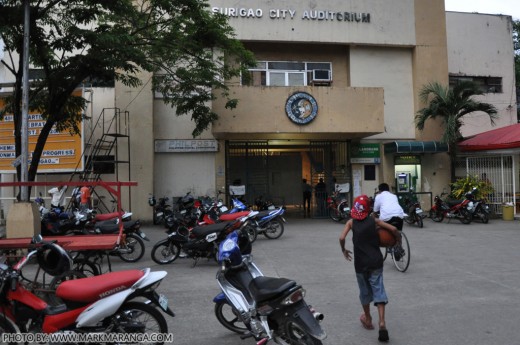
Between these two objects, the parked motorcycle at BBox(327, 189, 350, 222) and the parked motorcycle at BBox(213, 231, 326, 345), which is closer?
the parked motorcycle at BBox(213, 231, 326, 345)

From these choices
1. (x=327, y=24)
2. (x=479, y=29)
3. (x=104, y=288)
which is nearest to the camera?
(x=104, y=288)

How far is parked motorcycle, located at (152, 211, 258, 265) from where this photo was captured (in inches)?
328

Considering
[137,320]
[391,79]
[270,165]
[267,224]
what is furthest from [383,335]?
[270,165]

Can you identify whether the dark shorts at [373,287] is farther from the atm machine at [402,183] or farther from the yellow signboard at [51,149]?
the atm machine at [402,183]

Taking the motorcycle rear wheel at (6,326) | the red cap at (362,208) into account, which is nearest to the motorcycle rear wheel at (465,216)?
the red cap at (362,208)

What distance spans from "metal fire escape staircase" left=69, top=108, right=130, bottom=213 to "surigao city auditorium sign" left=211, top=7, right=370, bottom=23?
17.8 feet

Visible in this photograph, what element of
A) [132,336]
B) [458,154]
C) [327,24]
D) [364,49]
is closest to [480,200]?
[458,154]

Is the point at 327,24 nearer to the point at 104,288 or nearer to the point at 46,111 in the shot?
the point at 46,111

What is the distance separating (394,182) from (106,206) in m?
11.2

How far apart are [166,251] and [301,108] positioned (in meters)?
7.64

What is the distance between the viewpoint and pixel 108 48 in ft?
31.1

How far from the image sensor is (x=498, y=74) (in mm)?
19781

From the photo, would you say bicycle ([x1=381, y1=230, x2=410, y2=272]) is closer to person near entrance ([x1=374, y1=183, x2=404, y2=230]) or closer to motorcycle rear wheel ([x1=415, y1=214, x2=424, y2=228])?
person near entrance ([x1=374, y1=183, x2=404, y2=230])

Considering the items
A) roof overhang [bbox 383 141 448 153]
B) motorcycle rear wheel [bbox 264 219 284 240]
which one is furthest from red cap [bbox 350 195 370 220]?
roof overhang [bbox 383 141 448 153]
